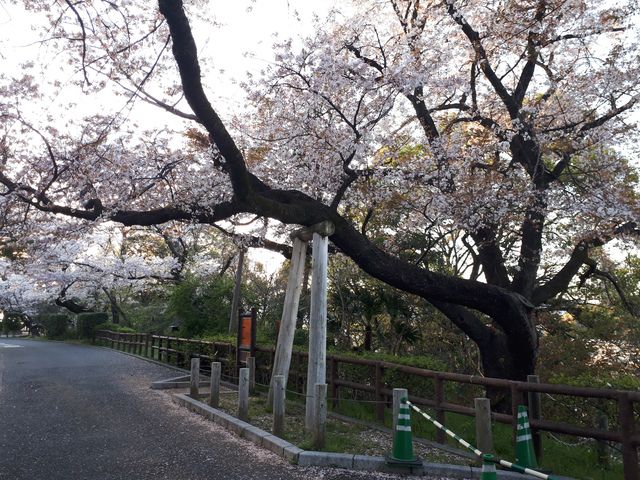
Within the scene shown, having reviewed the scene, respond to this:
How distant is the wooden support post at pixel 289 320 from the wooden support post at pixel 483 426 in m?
3.77

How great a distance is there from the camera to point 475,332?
1065 cm

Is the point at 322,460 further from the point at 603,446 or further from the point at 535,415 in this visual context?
the point at 603,446

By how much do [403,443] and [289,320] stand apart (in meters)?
3.69

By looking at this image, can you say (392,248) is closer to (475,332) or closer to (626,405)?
(475,332)

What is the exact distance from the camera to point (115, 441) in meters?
7.25

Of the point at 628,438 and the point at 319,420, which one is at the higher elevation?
the point at 628,438

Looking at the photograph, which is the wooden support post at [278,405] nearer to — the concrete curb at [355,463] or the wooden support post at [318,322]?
the concrete curb at [355,463]

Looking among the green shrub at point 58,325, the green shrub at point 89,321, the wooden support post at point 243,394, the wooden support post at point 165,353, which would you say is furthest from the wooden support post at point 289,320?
the green shrub at point 58,325

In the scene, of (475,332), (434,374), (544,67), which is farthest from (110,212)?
(544,67)

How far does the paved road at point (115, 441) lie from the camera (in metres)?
5.92

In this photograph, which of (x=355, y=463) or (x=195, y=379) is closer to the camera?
(x=355, y=463)

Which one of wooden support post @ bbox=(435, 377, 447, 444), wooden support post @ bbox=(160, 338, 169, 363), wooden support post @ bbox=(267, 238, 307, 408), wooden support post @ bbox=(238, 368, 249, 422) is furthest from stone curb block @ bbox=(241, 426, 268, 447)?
wooden support post @ bbox=(160, 338, 169, 363)

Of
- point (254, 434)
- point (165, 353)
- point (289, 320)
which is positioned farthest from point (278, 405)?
point (165, 353)

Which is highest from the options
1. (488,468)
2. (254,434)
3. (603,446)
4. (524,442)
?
(488,468)
